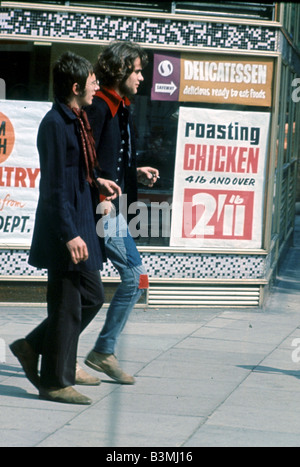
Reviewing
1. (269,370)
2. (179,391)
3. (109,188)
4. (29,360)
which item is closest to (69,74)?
(109,188)

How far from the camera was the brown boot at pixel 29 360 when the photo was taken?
543cm

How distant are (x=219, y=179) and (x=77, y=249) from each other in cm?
402

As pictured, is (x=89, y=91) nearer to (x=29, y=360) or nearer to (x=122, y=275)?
(x=122, y=275)

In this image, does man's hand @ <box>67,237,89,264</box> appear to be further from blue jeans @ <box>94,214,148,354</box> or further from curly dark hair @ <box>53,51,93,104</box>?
curly dark hair @ <box>53,51,93,104</box>

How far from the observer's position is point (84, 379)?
18.7 ft

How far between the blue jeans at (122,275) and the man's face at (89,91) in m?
0.72

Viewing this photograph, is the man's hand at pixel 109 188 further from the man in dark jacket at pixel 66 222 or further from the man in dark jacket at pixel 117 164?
the man in dark jacket at pixel 117 164

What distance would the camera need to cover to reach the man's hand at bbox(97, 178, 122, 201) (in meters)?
5.36

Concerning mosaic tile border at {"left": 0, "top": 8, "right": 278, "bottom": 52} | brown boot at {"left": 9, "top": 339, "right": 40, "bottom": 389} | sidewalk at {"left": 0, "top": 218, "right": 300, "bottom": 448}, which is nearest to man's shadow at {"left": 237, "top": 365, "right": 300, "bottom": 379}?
sidewalk at {"left": 0, "top": 218, "right": 300, "bottom": 448}

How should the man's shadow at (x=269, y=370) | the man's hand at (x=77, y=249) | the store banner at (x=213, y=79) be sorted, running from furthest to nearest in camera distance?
the store banner at (x=213, y=79)
the man's shadow at (x=269, y=370)
the man's hand at (x=77, y=249)

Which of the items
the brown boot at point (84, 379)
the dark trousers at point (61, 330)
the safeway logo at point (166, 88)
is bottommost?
the brown boot at point (84, 379)

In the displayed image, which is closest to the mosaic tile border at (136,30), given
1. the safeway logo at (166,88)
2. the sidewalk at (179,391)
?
the safeway logo at (166,88)

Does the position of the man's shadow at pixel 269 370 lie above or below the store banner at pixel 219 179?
below

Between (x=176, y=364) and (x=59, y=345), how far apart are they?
1453mm
